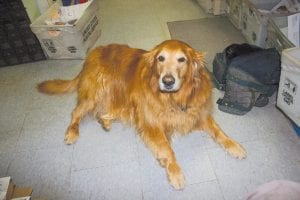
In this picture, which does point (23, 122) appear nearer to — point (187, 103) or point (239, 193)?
point (187, 103)

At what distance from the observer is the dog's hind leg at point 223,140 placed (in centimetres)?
169

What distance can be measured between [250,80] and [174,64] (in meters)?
0.78

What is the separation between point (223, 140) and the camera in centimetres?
174

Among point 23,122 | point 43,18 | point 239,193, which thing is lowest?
point 239,193

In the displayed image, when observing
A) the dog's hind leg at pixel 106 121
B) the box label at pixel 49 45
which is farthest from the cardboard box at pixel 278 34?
the box label at pixel 49 45

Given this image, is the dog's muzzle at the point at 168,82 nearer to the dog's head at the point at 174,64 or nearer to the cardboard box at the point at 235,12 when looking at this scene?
the dog's head at the point at 174,64

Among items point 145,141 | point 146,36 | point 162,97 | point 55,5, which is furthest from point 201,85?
point 55,5

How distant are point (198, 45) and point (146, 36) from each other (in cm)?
66

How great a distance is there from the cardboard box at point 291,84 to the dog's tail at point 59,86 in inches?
62.0

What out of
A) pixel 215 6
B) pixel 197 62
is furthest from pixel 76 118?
pixel 215 6

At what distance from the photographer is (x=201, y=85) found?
1575mm

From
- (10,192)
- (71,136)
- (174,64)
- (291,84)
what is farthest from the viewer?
(71,136)

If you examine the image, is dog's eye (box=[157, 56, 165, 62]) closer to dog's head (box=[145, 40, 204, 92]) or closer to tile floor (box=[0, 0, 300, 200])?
dog's head (box=[145, 40, 204, 92])

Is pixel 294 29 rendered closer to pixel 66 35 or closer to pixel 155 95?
pixel 155 95
